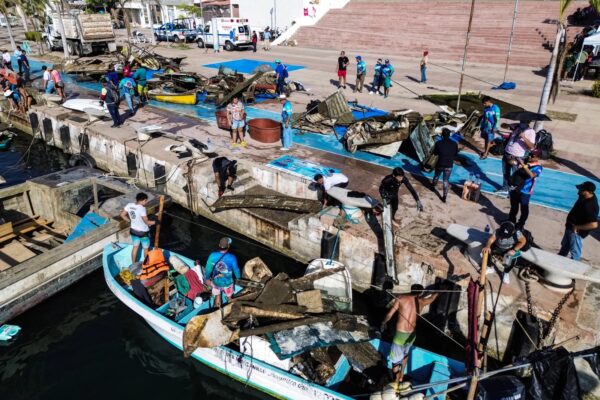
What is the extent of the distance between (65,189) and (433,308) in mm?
11144

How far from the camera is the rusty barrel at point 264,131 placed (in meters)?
16.0

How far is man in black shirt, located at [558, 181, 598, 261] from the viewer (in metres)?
7.96

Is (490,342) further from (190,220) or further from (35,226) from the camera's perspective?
(35,226)

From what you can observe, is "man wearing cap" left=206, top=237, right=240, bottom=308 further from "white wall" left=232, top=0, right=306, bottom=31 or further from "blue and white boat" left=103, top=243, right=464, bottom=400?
"white wall" left=232, top=0, right=306, bottom=31

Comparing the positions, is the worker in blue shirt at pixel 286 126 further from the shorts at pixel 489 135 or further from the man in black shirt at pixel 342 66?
the man in black shirt at pixel 342 66

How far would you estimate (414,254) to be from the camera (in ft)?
30.9

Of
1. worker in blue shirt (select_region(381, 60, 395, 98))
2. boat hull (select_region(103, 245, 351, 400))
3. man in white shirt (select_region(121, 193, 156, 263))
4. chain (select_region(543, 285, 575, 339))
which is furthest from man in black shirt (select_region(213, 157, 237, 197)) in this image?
worker in blue shirt (select_region(381, 60, 395, 98))

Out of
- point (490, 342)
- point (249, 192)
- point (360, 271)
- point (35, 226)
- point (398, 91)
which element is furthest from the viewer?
point (398, 91)

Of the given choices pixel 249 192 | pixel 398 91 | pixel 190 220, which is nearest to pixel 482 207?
pixel 249 192

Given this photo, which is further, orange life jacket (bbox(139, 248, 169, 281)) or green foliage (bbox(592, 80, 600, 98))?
green foliage (bbox(592, 80, 600, 98))

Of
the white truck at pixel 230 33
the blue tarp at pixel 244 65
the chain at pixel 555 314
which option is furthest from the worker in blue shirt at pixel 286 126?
the white truck at pixel 230 33

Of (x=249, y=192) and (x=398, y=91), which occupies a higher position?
(x=398, y=91)

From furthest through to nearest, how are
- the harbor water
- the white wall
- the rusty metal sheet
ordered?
the white wall
the rusty metal sheet
the harbor water

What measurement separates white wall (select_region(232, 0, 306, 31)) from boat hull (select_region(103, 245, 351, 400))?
48923 mm
